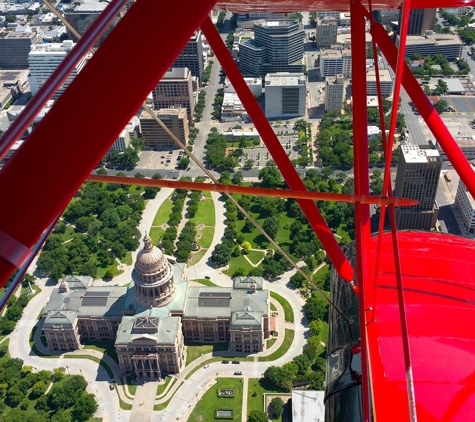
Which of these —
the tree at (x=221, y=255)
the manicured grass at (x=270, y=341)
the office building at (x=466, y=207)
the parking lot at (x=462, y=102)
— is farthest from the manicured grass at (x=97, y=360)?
the parking lot at (x=462, y=102)

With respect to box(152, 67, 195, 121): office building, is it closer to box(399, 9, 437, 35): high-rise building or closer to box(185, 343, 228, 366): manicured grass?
box(399, 9, 437, 35): high-rise building

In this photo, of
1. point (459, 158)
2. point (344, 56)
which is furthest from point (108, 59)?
point (344, 56)

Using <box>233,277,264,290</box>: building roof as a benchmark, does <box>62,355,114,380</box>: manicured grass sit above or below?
below

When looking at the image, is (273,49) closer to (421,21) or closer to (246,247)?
(421,21)

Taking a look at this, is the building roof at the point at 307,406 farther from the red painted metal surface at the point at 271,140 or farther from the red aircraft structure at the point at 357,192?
the red painted metal surface at the point at 271,140

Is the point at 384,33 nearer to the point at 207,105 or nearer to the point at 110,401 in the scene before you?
the point at 110,401

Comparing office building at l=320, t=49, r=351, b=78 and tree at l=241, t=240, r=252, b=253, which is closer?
tree at l=241, t=240, r=252, b=253

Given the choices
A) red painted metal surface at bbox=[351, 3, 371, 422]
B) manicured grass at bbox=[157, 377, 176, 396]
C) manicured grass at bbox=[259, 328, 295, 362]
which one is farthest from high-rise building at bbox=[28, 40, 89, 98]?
red painted metal surface at bbox=[351, 3, 371, 422]
